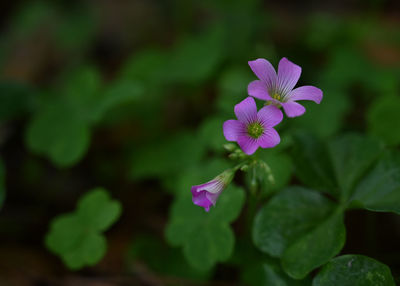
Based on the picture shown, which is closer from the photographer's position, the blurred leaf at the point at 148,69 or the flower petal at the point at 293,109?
the flower petal at the point at 293,109

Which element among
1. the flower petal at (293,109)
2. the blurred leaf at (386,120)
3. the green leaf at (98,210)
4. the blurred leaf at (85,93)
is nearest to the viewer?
the flower petal at (293,109)

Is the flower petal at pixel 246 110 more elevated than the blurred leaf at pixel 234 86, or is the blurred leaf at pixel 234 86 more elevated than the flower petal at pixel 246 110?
the flower petal at pixel 246 110

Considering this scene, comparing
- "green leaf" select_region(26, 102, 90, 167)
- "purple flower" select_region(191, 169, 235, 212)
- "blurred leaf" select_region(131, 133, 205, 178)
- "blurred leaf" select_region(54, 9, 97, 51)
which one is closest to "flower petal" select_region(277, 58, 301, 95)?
"purple flower" select_region(191, 169, 235, 212)

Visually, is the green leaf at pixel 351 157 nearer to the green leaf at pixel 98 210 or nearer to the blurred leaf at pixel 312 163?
the blurred leaf at pixel 312 163

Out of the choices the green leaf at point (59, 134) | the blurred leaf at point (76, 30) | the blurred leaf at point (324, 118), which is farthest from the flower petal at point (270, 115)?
the blurred leaf at point (76, 30)

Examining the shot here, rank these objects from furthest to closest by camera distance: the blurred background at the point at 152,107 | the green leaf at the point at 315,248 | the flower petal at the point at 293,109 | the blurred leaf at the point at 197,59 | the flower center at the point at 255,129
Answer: the blurred leaf at the point at 197,59, the blurred background at the point at 152,107, the green leaf at the point at 315,248, the flower center at the point at 255,129, the flower petal at the point at 293,109

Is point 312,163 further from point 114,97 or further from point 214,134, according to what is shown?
point 114,97

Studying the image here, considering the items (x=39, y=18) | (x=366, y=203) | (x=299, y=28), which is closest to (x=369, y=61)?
(x=299, y=28)
